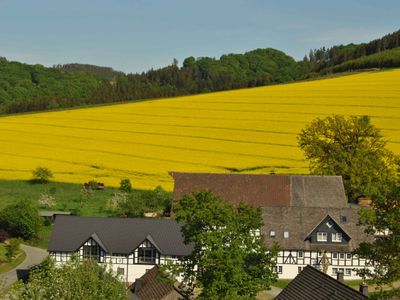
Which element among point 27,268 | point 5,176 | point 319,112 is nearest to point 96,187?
point 5,176

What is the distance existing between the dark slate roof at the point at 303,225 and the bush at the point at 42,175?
30835 millimetres

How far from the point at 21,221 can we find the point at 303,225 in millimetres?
25018

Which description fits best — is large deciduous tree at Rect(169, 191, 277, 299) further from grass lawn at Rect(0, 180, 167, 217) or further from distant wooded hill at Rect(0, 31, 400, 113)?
distant wooded hill at Rect(0, 31, 400, 113)

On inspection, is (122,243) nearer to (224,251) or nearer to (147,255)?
(147,255)

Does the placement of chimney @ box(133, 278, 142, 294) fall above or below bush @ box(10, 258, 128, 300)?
below

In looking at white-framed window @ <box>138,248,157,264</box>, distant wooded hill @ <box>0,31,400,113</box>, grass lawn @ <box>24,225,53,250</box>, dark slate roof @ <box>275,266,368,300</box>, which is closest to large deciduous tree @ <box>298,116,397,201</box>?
white-framed window @ <box>138,248,157,264</box>

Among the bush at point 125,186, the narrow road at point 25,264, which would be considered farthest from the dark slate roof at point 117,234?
the bush at point 125,186

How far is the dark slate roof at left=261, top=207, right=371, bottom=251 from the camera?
1957 inches

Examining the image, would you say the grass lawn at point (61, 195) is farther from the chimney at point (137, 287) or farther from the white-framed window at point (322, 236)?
the white-framed window at point (322, 236)

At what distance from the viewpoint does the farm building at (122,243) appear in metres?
47.5

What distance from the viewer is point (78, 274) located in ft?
85.8

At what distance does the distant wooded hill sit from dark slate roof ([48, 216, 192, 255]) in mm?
86889

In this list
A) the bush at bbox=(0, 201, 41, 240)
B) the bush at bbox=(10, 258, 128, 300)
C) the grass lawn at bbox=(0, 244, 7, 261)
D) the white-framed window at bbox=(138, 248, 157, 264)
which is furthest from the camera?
the bush at bbox=(0, 201, 41, 240)

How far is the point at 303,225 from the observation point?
5062cm
